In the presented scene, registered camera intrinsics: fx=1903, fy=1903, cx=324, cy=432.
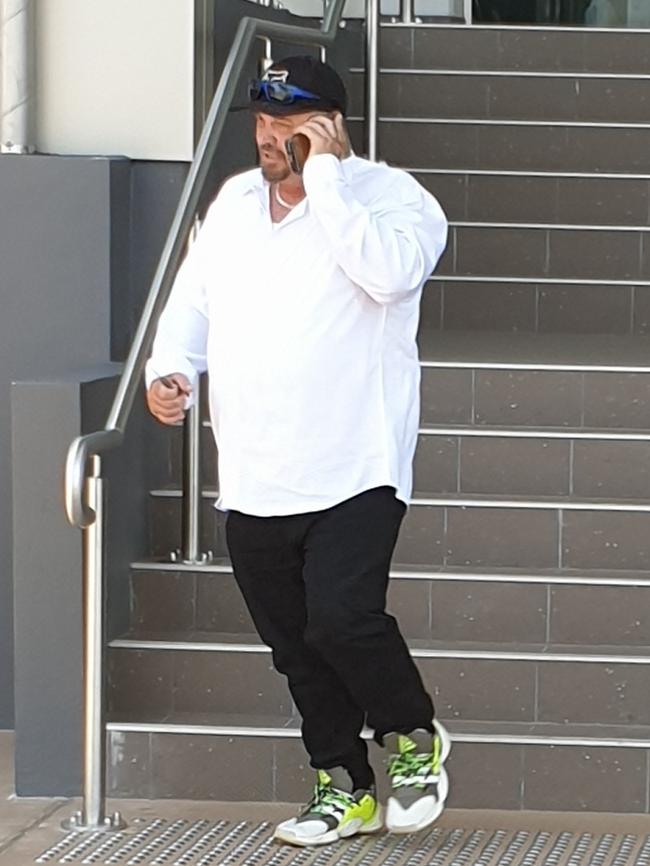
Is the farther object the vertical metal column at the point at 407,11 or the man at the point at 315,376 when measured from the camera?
the vertical metal column at the point at 407,11

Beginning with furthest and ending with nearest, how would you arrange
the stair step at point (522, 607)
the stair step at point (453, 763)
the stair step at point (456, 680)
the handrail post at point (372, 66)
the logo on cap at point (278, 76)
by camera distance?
the handrail post at point (372, 66)
the stair step at point (522, 607)
the stair step at point (456, 680)
the stair step at point (453, 763)
the logo on cap at point (278, 76)

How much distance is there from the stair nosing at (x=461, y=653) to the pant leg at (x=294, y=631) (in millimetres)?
523

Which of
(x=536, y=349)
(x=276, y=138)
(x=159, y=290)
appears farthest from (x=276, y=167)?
(x=536, y=349)

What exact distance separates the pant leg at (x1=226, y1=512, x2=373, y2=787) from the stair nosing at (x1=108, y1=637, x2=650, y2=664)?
20.6 inches

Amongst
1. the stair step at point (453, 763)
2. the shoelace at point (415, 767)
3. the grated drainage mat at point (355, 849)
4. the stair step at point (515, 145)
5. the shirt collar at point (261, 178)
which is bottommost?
the grated drainage mat at point (355, 849)

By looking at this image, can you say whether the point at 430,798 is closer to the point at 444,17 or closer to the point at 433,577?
the point at 433,577

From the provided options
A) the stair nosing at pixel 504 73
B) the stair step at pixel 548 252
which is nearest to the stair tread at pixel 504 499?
the stair step at pixel 548 252

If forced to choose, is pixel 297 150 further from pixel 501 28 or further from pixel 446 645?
pixel 501 28

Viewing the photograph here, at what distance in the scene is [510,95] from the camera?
7.65 metres

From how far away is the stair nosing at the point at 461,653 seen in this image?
4414mm

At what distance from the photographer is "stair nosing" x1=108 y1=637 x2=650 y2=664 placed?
174 inches

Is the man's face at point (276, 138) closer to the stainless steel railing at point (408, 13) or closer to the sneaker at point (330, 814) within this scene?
the sneaker at point (330, 814)

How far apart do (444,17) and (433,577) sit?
4.69m

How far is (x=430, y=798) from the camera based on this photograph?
389 cm
